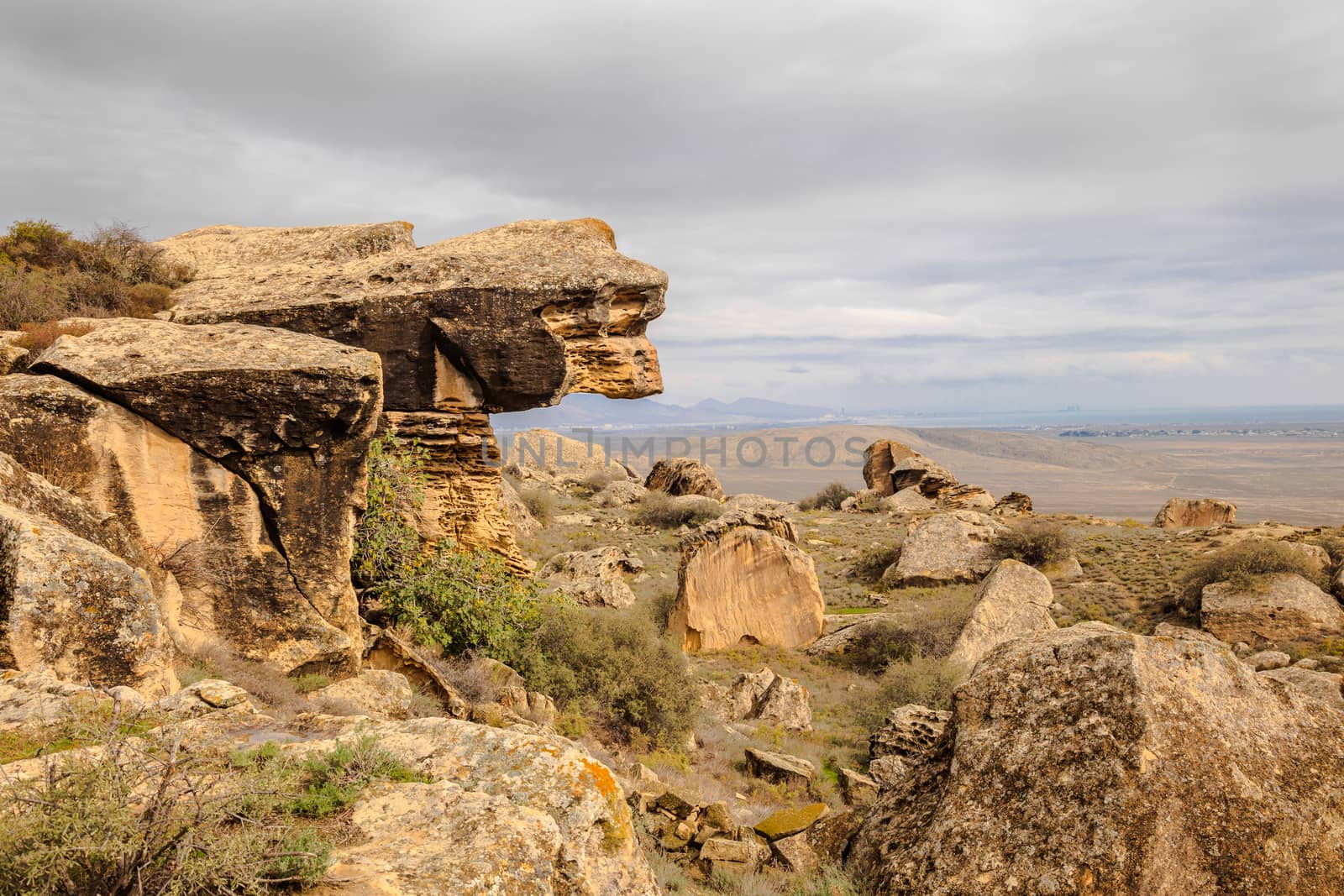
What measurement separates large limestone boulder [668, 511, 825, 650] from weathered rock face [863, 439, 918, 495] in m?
23.0

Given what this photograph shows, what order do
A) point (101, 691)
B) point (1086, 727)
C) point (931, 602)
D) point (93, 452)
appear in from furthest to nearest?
point (931, 602) → point (93, 452) → point (101, 691) → point (1086, 727)

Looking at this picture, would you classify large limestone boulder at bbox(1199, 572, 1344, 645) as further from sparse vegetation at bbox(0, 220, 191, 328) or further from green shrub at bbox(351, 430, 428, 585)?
sparse vegetation at bbox(0, 220, 191, 328)

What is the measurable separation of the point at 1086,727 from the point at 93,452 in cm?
1029

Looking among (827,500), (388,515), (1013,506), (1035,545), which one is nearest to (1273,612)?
(1035,545)

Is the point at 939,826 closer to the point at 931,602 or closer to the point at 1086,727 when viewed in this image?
the point at 1086,727

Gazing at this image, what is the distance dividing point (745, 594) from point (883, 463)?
25.9 m

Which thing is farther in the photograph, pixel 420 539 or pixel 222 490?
pixel 420 539

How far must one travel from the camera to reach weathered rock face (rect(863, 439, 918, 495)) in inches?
1694

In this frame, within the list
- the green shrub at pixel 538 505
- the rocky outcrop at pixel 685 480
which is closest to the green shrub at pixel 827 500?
the rocky outcrop at pixel 685 480

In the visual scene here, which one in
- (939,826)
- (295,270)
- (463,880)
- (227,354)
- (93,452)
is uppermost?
(295,270)

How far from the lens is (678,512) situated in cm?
3478

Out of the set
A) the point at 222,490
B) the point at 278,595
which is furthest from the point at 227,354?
the point at 278,595

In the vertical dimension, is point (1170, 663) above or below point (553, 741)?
above

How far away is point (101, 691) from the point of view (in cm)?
562
